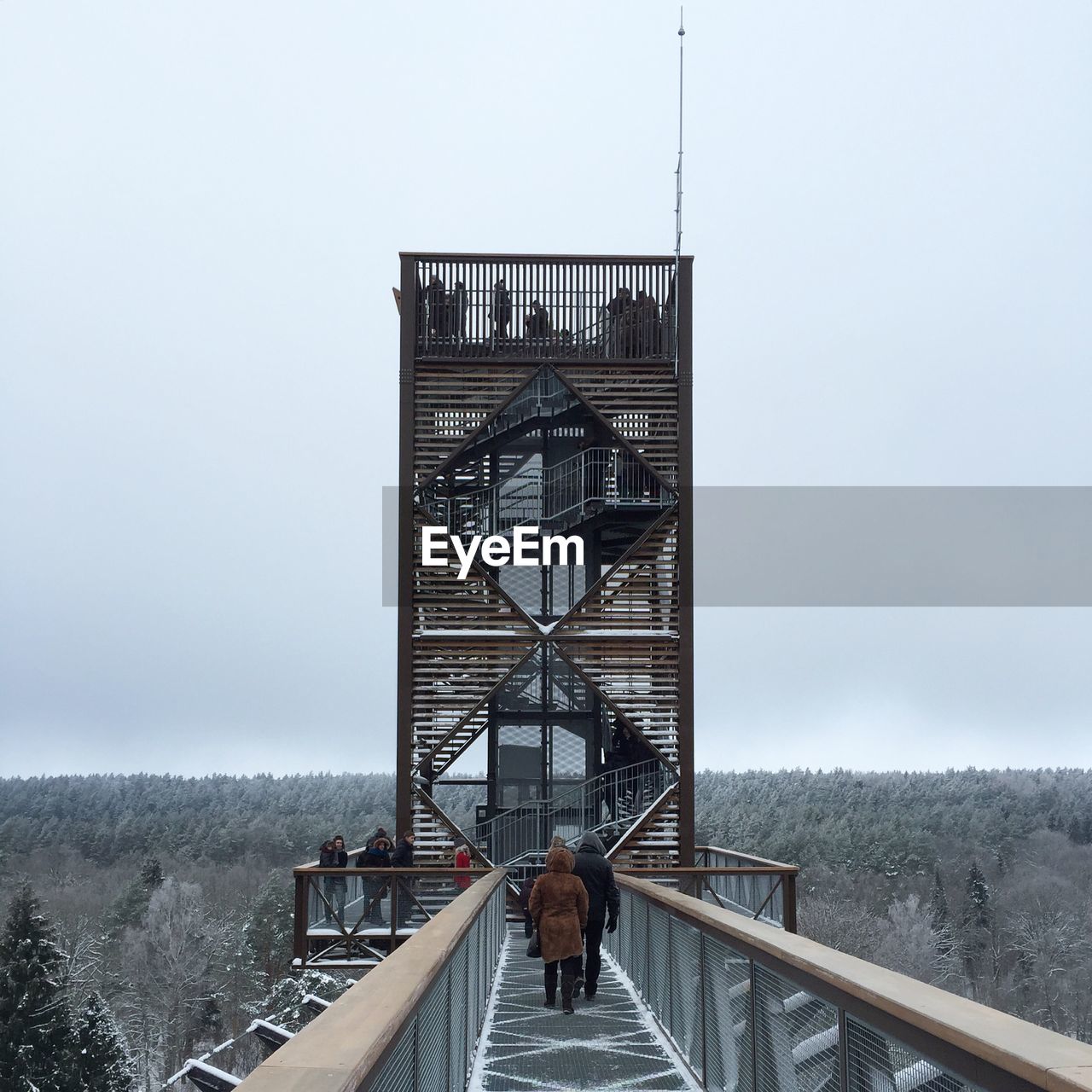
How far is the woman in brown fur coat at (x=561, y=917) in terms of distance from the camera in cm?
1043

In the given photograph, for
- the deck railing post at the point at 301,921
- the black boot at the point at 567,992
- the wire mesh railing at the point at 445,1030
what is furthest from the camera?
the deck railing post at the point at 301,921

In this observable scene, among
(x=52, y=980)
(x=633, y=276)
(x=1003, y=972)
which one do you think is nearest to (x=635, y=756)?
(x=633, y=276)

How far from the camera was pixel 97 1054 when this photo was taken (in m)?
42.2

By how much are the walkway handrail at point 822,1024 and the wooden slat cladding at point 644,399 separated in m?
15.6

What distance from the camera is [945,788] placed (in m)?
160

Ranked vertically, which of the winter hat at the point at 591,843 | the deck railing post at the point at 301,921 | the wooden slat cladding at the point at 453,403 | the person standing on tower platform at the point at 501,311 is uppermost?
the person standing on tower platform at the point at 501,311

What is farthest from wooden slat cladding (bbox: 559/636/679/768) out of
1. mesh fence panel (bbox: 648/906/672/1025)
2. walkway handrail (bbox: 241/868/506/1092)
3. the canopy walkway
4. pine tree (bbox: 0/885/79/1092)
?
pine tree (bbox: 0/885/79/1092)

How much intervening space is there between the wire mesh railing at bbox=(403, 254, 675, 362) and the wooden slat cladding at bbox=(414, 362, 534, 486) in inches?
14.3

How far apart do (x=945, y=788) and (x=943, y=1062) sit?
6444 inches

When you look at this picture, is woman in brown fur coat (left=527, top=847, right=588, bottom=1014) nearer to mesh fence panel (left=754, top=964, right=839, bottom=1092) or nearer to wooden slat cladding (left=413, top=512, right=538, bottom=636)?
mesh fence panel (left=754, top=964, right=839, bottom=1092)

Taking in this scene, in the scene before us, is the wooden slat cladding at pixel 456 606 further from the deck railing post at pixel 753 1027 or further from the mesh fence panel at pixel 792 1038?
the mesh fence panel at pixel 792 1038

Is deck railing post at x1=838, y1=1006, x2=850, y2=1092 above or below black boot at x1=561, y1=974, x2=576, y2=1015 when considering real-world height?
above

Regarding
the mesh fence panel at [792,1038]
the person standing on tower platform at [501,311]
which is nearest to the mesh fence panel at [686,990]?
the mesh fence panel at [792,1038]

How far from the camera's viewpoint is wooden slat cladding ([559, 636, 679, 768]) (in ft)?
79.4
